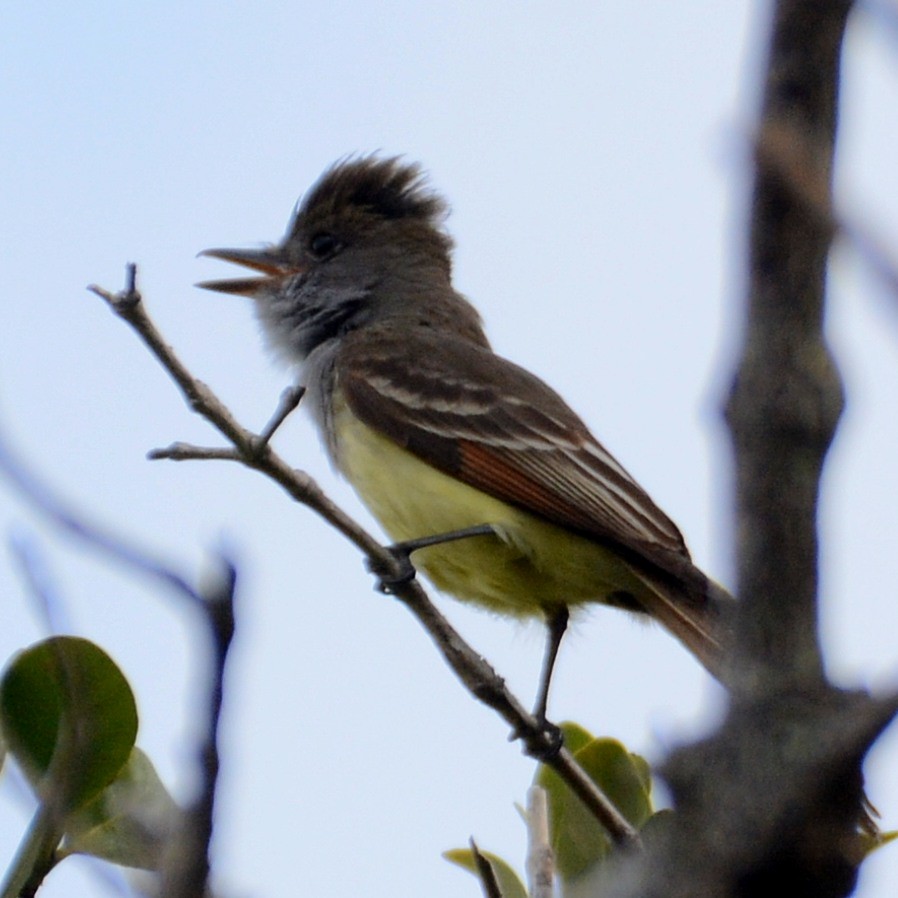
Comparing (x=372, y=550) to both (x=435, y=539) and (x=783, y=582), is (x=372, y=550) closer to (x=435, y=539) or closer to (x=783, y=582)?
(x=435, y=539)

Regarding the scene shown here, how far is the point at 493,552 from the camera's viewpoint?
5.64m

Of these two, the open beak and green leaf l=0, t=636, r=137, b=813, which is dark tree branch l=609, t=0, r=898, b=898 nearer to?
green leaf l=0, t=636, r=137, b=813

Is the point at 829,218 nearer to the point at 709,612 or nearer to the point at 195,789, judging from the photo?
the point at 195,789

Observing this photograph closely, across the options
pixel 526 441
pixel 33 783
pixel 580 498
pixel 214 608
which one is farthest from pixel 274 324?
pixel 214 608

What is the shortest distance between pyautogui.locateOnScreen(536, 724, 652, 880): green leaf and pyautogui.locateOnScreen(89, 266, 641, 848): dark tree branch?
7 cm

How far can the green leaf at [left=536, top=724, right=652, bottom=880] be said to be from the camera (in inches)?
161

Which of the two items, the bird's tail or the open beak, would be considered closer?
the bird's tail

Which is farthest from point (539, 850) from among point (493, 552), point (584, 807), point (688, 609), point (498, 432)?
point (498, 432)

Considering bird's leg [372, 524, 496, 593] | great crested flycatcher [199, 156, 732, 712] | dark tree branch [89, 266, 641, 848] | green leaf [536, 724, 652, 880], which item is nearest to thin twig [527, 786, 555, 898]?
dark tree branch [89, 266, 641, 848]

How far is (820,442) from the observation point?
1285 mm

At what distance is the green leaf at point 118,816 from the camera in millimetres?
2662

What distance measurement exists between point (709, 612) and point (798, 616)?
4.16 metres

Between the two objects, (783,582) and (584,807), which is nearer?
(783,582)

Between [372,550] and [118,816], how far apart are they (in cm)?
138
